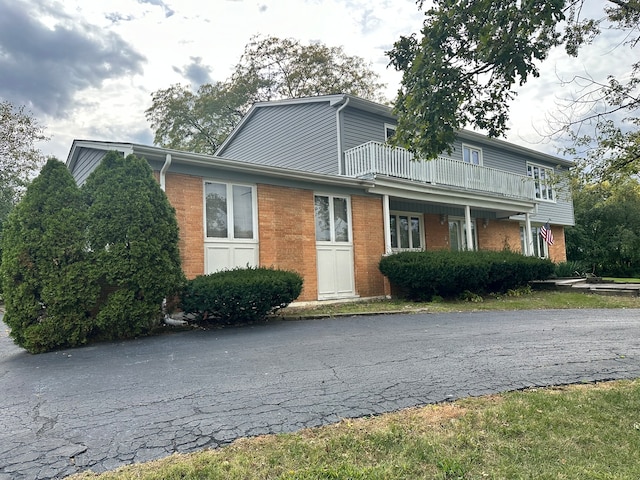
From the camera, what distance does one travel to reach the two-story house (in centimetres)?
930

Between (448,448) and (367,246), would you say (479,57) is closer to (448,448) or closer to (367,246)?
(448,448)

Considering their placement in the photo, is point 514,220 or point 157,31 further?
point 514,220

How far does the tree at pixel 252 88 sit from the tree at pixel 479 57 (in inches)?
921

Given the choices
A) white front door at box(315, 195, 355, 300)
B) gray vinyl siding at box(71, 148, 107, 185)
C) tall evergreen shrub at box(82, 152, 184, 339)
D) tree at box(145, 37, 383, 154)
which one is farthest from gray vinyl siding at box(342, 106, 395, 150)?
tree at box(145, 37, 383, 154)

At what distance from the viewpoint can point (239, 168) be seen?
31.3 ft

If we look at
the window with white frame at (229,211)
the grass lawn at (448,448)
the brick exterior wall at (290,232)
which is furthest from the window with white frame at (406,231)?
the grass lawn at (448,448)

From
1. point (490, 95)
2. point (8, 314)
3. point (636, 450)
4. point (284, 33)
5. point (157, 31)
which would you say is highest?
point (284, 33)

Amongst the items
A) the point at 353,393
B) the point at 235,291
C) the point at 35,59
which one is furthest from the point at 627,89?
the point at 35,59

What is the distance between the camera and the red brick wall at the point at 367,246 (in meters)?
11.9

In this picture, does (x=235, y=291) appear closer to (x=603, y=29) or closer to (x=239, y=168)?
(x=239, y=168)

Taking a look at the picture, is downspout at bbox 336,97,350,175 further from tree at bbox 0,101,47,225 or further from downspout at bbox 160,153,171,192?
tree at bbox 0,101,47,225

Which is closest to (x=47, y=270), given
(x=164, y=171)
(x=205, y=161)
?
(x=164, y=171)

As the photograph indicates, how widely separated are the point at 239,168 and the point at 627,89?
24.1 feet

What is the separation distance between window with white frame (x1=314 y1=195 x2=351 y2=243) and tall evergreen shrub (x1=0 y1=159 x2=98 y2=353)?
6015 millimetres
